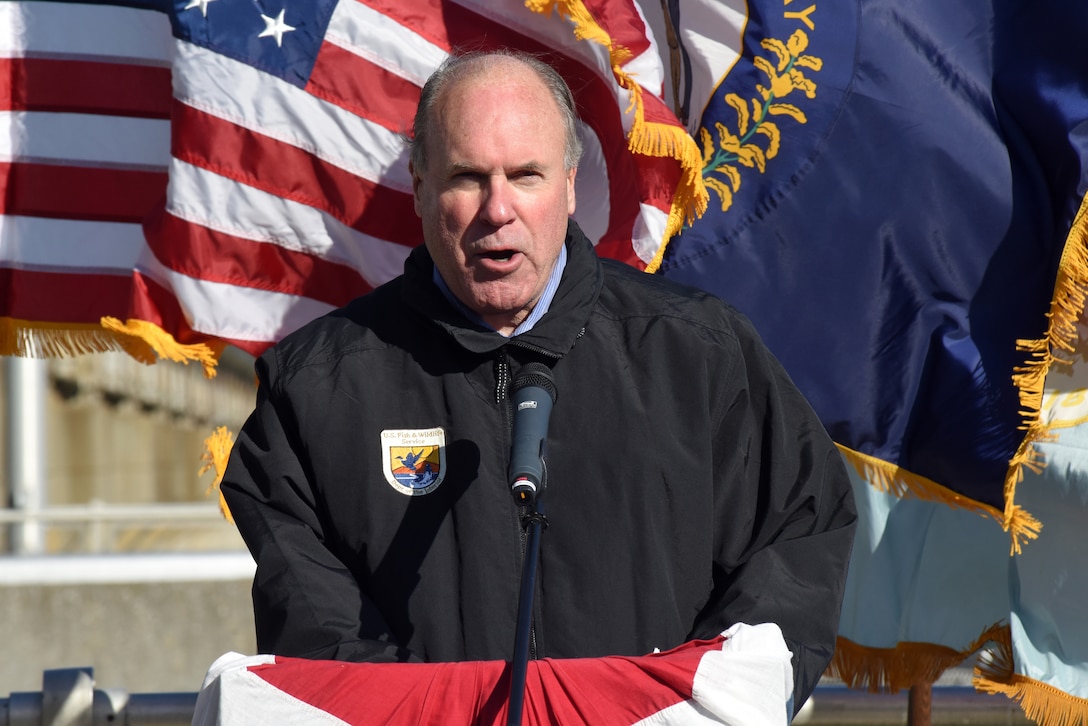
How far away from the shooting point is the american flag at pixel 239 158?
3.43 m

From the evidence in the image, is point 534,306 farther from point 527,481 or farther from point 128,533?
point 128,533

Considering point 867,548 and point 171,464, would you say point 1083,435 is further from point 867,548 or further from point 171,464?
point 171,464

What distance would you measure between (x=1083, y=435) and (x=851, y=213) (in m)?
0.70

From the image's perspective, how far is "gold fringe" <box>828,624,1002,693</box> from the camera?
10.9 ft

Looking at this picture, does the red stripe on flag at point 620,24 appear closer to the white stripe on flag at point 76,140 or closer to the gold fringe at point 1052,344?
the gold fringe at point 1052,344

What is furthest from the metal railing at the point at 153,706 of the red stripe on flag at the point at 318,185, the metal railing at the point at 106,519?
the metal railing at the point at 106,519

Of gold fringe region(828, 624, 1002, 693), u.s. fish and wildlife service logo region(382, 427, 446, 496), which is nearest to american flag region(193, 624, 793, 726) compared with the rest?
u.s. fish and wildlife service logo region(382, 427, 446, 496)

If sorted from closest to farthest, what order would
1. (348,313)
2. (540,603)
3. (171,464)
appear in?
(540,603)
(348,313)
(171,464)

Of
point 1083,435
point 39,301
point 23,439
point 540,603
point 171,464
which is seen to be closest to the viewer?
point 540,603

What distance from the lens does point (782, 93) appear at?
328 cm

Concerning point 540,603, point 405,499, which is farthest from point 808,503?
point 405,499

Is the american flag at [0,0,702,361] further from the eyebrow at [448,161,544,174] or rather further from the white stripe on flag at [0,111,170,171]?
the eyebrow at [448,161,544,174]

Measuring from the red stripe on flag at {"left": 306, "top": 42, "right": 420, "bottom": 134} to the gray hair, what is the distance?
989mm

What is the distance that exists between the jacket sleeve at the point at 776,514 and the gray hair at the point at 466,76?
0.44 meters
